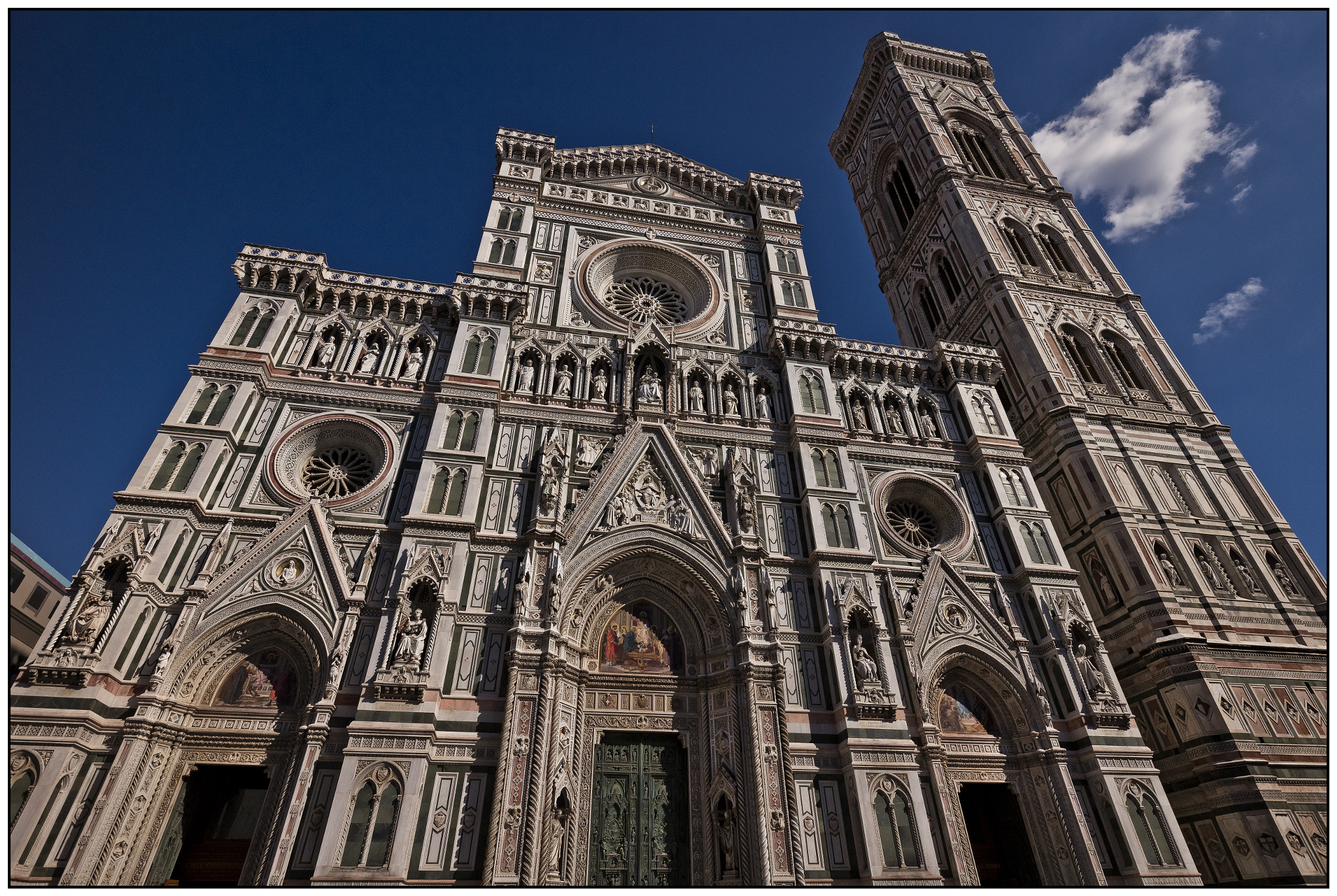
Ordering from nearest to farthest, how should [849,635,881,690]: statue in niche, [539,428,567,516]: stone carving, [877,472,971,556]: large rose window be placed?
[849,635,881,690]: statue in niche, [539,428,567,516]: stone carving, [877,472,971,556]: large rose window

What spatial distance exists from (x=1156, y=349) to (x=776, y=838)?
72.9ft

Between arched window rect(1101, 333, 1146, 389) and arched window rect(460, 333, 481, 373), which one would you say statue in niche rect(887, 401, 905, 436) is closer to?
arched window rect(1101, 333, 1146, 389)

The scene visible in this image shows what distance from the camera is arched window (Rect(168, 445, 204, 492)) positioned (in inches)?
551

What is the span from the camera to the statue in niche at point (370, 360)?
17184 millimetres

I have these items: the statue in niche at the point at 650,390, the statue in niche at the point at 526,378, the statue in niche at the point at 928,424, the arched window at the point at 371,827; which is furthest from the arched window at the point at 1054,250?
the arched window at the point at 371,827

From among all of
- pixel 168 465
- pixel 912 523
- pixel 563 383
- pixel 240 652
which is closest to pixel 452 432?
pixel 563 383

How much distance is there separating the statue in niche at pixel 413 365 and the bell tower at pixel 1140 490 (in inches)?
615

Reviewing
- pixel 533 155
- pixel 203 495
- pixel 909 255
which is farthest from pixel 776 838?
pixel 909 255

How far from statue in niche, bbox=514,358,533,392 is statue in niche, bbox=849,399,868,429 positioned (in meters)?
9.04

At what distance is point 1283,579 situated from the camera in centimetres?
1853

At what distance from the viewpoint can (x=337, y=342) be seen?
57.9 feet

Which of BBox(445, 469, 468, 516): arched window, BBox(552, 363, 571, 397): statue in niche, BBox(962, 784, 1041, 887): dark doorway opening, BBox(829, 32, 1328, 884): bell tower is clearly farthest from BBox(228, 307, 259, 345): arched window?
BBox(829, 32, 1328, 884): bell tower

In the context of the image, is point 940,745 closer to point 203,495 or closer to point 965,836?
point 965,836

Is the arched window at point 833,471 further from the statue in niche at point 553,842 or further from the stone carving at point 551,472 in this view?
the statue in niche at point 553,842
